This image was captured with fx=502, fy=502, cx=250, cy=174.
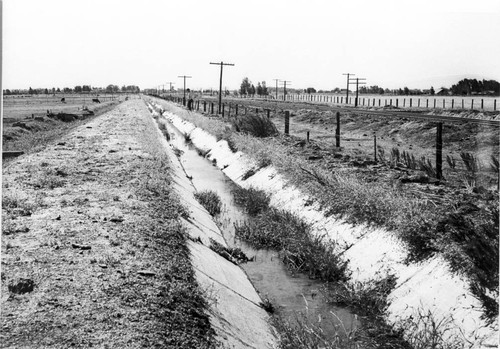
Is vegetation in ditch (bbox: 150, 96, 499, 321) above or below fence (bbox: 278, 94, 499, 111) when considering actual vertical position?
below

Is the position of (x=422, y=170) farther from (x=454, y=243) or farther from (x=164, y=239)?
(x=164, y=239)

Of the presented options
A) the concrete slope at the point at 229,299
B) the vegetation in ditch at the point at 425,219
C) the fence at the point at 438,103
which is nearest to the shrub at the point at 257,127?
the vegetation in ditch at the point at 425,219

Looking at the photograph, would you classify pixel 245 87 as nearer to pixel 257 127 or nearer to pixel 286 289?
pixel 257 127

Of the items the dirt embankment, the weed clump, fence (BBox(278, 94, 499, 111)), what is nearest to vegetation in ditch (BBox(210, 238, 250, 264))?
the dirt embankment

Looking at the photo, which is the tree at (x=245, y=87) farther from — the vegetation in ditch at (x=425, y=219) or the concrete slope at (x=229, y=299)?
the concrete slope at (x=229, y=299)

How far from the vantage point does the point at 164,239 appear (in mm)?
8031

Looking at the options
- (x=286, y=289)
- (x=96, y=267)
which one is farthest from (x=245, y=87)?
(x=96, y=267)

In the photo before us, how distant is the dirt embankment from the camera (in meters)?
4.79

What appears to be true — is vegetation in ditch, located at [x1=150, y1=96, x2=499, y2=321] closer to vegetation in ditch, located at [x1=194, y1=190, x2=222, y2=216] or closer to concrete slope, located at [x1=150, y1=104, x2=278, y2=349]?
vegetation in ditch, located at [x1=194, y1=190, x2=222, y2=216]

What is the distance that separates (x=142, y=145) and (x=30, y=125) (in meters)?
15.0

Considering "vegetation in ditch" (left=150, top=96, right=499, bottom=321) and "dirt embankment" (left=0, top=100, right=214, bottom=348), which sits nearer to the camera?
"dirt embankment" (left=0, top=100, right=214, bottom=348)

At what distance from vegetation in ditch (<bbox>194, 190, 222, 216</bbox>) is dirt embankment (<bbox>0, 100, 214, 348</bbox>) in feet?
6.41

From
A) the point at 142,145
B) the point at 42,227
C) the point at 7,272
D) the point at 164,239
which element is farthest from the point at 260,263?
the point at 142,145

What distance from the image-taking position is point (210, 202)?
47.0 feet
